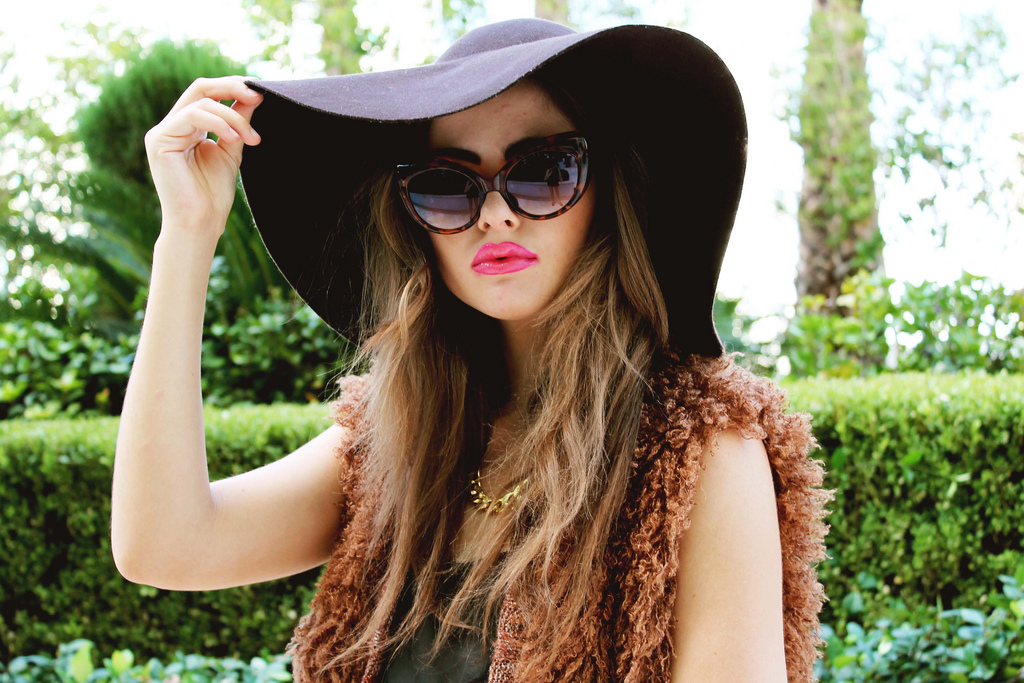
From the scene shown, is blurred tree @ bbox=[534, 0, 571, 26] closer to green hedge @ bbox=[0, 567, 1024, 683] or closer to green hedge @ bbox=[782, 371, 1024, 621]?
green hedge @ bbox=[782, 371, 1024, 621]

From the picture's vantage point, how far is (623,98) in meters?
1.53

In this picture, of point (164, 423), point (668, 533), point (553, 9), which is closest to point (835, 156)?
point (553, 9)

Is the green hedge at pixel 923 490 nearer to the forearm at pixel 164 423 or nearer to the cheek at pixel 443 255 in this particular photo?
the cheek at pixel 443 255

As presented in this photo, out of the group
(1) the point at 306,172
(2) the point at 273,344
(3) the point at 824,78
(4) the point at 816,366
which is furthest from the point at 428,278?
(3) the point at 824,78

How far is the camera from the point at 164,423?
1.47 meters

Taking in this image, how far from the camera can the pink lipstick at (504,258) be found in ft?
4.99

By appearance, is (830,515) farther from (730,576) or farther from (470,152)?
(470,152)

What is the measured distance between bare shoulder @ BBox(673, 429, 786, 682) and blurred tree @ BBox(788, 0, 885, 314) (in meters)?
5.67

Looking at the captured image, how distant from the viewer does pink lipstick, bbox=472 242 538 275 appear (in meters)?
1.52

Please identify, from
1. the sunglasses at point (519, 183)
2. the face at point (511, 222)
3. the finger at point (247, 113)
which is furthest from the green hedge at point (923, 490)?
the finger at point (247, 113)

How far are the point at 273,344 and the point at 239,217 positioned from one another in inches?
50.6

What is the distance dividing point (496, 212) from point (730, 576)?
78 centimetres

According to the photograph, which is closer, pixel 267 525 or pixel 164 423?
pixel 164 423

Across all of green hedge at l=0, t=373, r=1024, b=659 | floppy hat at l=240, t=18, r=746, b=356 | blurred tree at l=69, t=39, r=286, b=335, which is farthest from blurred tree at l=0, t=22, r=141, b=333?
floppy hat at l=240, t=18, r=746, b=356
